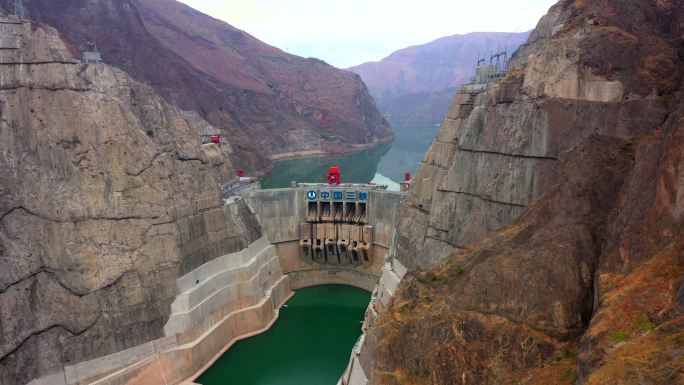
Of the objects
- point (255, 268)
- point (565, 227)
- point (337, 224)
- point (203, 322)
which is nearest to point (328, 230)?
point (337, 224)

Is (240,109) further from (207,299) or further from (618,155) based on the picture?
(618,155)

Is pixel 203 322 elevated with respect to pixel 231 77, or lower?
lower

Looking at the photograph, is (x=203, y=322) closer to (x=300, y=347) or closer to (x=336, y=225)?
(x=300, y=347)

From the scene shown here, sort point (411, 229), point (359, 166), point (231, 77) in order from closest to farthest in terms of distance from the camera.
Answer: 1. point (411, 229)
2. point (359, 166)
3. point (231, 77)

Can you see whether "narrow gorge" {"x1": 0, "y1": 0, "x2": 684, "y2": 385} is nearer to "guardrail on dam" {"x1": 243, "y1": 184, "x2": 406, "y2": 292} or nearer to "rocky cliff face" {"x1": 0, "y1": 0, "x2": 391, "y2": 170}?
"guardrail on dam" {"x1": 243, "y1": 184, "x2": 406, "y2": 292}

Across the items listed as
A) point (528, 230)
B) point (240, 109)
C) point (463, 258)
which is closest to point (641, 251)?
point (528, 230)

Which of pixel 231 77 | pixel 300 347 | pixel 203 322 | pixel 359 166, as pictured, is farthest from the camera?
pixel 231 77
